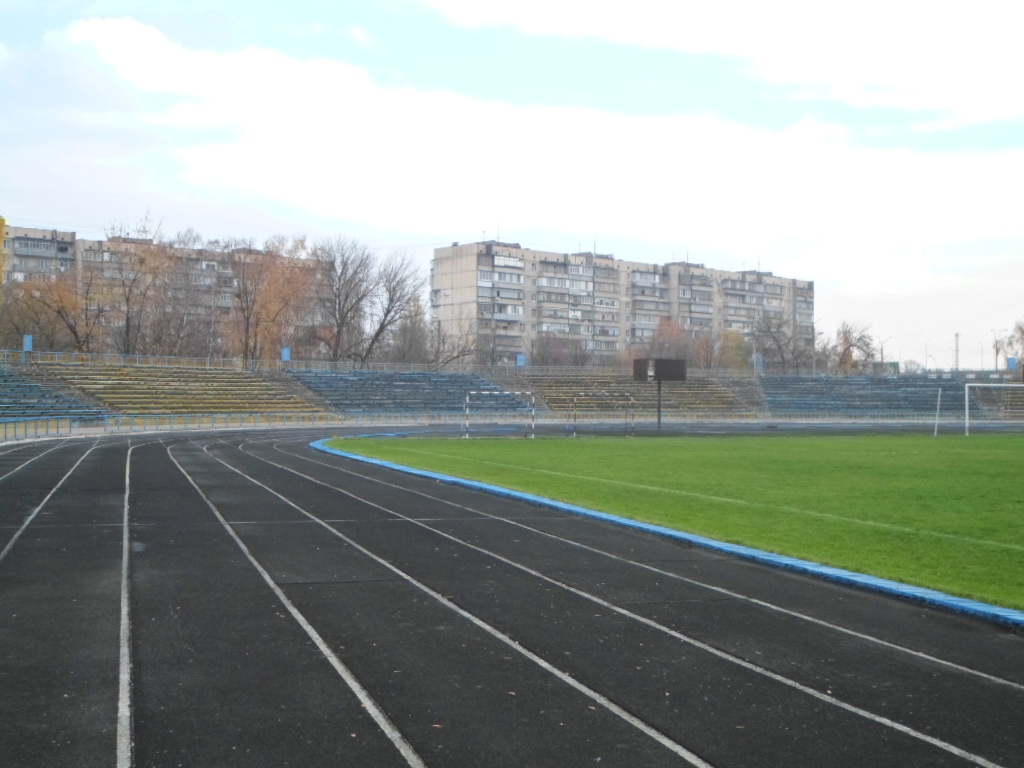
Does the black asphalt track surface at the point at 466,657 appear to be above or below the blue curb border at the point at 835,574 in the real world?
above

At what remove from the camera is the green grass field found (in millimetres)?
11523

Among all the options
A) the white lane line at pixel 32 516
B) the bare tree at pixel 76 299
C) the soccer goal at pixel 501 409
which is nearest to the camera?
the white lane line at pixel 32 516

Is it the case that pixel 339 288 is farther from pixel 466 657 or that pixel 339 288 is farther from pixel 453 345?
pixel 466 657

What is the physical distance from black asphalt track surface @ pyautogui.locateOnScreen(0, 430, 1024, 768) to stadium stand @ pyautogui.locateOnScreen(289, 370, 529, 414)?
4594cm

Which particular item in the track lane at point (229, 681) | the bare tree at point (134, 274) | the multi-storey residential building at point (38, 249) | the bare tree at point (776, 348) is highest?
the multi-storey residential building at point (38, 249)

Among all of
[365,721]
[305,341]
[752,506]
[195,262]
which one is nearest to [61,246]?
[195,262]

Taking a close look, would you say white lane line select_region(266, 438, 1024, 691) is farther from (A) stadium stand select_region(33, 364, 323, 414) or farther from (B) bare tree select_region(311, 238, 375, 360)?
(B) bare tree select_region(311, 238, 375, 360)

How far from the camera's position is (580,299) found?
115 meters

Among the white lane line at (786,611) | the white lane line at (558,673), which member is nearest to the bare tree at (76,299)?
the white lane line at (786,611)

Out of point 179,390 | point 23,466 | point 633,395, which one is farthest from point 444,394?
point 23,466

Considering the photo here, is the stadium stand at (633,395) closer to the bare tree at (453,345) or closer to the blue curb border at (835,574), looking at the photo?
the bare tree at (453,345)

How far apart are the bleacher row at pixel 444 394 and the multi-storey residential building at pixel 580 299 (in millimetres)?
27382

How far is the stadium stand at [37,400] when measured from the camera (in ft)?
138

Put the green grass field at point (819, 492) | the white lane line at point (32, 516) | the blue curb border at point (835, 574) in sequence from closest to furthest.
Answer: the blue curb border at point (835, 574), the green grass field at point (819, 492), the white lane line at point (32, 516)
